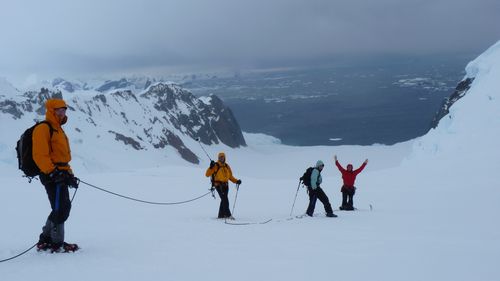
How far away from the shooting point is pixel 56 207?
7.12 metres

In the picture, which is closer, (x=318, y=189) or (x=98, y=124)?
(x=318, y=189)

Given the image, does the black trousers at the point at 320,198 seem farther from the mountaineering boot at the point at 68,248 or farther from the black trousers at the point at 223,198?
the mountaineering boot at the point at 68,248

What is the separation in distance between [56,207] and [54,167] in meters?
0.87

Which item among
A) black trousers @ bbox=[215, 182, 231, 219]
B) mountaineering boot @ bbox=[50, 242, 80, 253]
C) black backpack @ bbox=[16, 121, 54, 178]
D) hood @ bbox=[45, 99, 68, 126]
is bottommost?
mountaineering boot @ bbox=[50, 242, 80, 253]

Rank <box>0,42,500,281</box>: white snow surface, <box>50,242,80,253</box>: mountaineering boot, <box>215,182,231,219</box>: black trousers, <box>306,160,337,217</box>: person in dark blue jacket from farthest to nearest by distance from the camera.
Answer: <box>215,182,231,219</box>: black trousers < <box>306,160,337,217</box>: person in dark blue jacket < <box>50,242,80,253</box>: mountaineering boot < <box>0,42,500,281</box>: white snow surface

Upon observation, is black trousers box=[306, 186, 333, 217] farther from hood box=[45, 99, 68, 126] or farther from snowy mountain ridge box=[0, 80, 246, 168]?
snowy mountain ridge box=[0, 80, 246, 168]

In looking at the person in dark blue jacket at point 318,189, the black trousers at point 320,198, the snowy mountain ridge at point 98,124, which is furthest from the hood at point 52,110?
the snowy mountain ridge at point 98,124

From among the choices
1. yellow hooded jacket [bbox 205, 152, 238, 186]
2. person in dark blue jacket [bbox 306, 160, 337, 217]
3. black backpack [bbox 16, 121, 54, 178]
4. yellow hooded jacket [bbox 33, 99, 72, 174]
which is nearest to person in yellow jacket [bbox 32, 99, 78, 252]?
yellow hooded jacket [bbox 33, 99, 72, 174]

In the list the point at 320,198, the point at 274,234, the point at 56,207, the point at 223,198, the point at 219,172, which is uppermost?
the point at 219,172

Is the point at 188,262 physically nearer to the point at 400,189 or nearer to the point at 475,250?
the point at 475,250

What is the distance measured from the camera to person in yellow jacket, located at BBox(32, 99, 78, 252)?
660cm

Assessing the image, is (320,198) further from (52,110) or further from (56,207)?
(52,110)

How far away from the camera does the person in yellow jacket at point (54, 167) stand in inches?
260

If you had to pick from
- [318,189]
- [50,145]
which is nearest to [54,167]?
[50,145]
